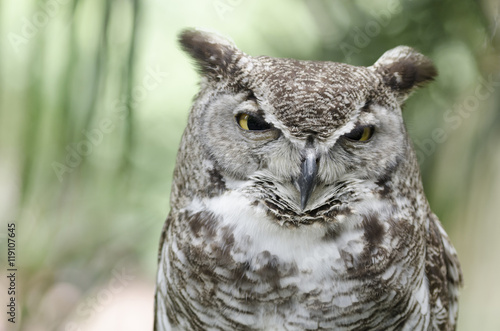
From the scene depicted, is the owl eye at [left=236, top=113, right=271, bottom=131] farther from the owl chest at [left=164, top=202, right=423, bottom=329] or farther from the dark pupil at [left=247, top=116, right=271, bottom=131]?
the owl chest at [left=164, top=202, right=423, bottom=329]

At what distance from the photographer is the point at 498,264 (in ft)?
6.10

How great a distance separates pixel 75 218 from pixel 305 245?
3.89 ft

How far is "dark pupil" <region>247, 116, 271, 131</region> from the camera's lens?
0.99 metres

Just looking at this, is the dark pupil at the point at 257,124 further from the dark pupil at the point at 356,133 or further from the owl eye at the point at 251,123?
the dark pupil at the point at 356,133

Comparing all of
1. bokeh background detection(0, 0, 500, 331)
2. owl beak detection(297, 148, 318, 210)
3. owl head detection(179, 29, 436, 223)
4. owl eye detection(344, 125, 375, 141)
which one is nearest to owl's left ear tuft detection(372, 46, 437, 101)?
owl head detection(179, 29, 436, 223)

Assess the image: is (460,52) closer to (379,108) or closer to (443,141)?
(443,141)

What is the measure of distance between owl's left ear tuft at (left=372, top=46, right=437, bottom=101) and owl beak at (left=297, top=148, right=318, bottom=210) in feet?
0.86

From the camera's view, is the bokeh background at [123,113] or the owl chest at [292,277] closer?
the owl chest at [292,277]

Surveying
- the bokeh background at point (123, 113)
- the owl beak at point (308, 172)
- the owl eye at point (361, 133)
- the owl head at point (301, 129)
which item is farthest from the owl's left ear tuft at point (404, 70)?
the bokeh background at point (123, 113)

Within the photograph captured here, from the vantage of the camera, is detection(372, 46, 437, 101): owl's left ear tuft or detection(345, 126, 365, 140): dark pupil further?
detection(372, 46, 437, 101): owl's left ear tuft

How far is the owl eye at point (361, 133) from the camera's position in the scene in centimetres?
99

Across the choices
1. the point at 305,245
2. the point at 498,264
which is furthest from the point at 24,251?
the point at 498,264

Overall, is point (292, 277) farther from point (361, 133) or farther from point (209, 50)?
point (209, 50)

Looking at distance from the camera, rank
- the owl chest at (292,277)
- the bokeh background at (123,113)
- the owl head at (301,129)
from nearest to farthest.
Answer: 1. the owl head at (301,129)
2. the owl chest at (292,277)
3. the bokeh background at (123,113)
